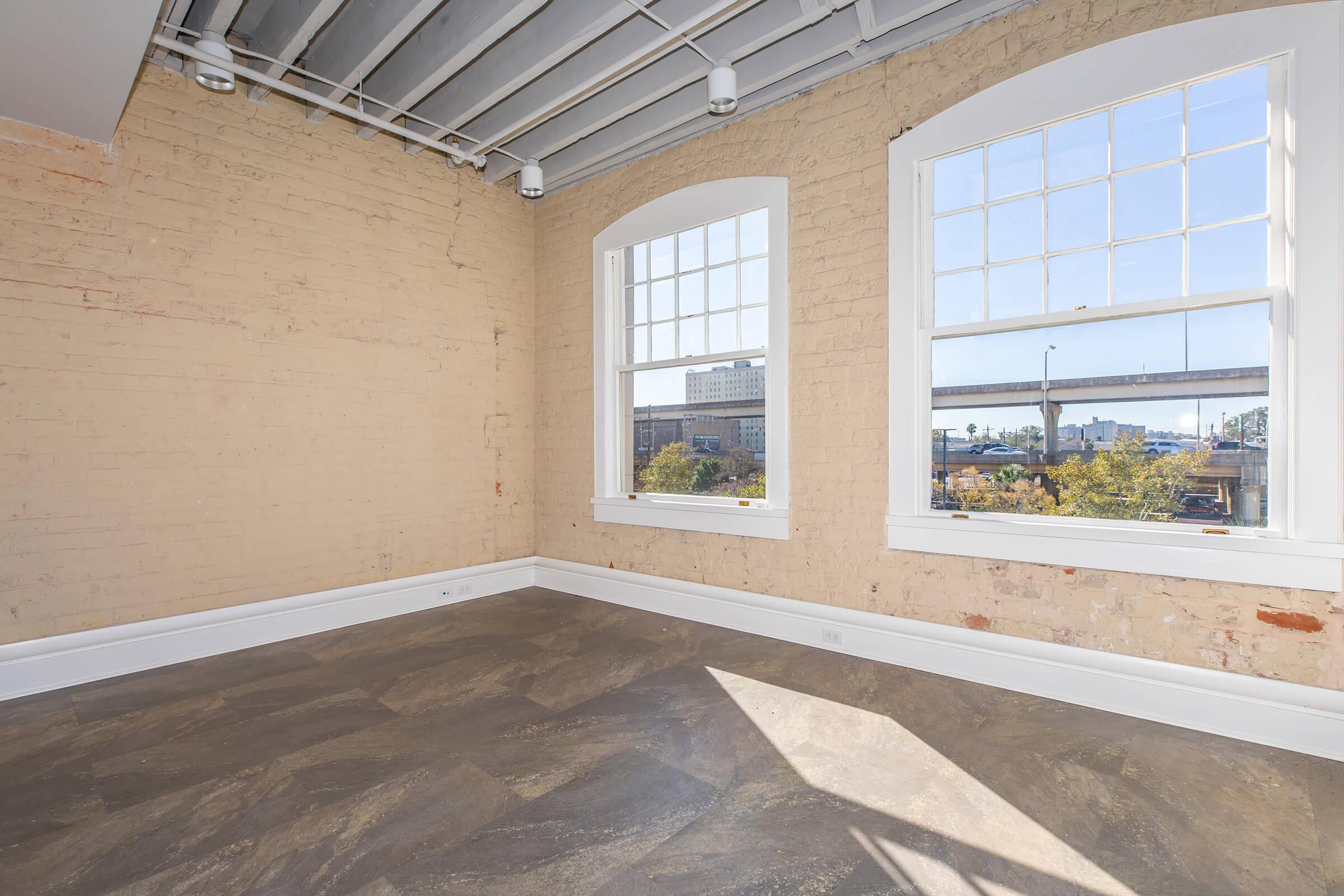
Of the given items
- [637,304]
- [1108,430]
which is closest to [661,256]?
[637,304]

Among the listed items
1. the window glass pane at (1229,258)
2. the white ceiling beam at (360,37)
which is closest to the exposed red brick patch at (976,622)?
the window glass pane at (1229,258)

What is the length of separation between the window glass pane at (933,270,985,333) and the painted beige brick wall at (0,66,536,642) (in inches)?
141

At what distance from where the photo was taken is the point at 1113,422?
311cm

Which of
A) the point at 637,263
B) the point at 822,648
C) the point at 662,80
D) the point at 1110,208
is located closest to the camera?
the point at 1110,208

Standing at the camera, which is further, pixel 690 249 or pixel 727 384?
pixel 690 249

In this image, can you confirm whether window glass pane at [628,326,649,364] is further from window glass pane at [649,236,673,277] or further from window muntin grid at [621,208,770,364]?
window glass pane at [649,236,673,277]

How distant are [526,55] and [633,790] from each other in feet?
13.0

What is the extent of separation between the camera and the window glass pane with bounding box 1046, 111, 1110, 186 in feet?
10.2

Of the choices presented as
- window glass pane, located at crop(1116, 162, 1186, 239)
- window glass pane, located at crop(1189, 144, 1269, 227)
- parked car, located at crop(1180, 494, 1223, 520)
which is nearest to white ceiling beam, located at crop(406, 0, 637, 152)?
window glass pane, located at crop(1116, 162, 1186, 239)

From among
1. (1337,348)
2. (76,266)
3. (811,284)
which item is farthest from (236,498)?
(1337,348)

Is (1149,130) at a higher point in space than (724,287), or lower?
higher

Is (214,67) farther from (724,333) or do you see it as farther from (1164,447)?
(1164,447)

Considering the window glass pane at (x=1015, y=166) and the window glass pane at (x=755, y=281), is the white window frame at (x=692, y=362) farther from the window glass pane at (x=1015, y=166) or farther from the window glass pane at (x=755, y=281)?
the window glass pane at (x=1015, y=166)

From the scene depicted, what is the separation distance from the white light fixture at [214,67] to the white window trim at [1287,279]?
3663 mm
